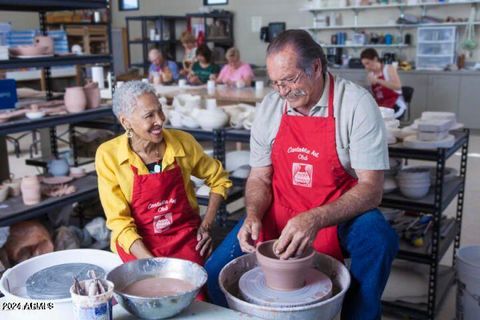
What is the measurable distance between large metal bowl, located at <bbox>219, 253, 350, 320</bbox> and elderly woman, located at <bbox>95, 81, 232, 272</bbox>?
0.36 m

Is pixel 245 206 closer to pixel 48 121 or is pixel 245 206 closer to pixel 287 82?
pixel 287 82

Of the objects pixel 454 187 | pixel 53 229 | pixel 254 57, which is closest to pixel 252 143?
pixel 454 187

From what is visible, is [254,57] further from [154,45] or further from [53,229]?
[53,229]

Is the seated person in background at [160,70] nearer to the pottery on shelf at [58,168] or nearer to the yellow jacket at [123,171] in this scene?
the pottery on shelf at [58,168]

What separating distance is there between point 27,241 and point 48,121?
718 millimetres

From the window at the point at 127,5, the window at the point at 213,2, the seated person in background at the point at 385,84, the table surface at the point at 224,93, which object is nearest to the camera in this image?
the table surface at the point at 224,93

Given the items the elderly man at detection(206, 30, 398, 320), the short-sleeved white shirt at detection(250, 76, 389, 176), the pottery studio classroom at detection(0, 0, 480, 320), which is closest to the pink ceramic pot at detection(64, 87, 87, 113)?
the pottery studio classroom at detection(0, 0, 480, 320)

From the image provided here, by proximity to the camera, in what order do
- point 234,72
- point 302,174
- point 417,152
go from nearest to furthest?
point 302,174, point 417,152, point 234,72

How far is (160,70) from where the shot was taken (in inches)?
273

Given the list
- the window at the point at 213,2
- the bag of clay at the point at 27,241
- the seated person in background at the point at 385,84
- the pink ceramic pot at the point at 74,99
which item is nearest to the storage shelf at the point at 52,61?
the pink ceramic pot at the point at 74,99

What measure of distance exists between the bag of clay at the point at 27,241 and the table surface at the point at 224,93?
2374 millimetres

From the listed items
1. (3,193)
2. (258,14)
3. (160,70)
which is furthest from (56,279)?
(258,14)

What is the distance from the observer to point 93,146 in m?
4.85

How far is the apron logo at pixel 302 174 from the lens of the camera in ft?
6.23
